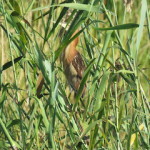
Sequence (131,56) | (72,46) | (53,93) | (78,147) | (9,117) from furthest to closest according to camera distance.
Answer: (72,46) < (9,117) < (78,147) < (131,56) < (53,93)

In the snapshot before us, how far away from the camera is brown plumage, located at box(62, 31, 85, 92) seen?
3.04 m

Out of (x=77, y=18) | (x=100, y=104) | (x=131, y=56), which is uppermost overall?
(x=77, y=18)

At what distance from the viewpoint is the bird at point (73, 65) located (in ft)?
9.95

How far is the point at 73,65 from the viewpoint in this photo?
11.3 ft

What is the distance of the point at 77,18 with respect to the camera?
206 cm

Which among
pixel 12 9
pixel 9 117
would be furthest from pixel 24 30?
pixel 9 117

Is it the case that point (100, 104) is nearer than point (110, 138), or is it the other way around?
point (100, 104)

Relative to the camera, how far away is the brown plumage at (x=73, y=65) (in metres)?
3.04

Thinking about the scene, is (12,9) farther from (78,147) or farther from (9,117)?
(9,117)

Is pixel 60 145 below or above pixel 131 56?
below

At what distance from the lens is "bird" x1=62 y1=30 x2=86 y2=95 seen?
303 centimetres

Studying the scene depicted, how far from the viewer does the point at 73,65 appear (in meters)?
3.44

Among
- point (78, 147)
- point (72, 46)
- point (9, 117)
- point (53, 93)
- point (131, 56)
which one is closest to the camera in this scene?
point (53, 93)

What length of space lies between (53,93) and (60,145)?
505 millimetres
